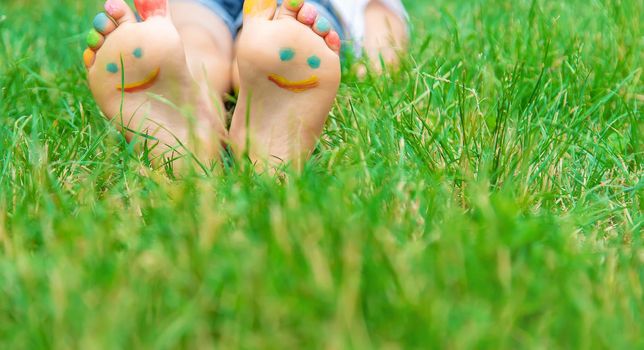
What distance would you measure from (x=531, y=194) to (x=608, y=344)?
0.49m

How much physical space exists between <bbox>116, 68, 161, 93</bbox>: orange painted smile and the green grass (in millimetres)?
83

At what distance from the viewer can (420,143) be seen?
1.51 metres

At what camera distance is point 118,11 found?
4.91ft

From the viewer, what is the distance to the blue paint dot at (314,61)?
1.47 m

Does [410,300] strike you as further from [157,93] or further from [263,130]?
[157,93]

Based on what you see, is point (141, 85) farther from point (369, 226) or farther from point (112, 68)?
point (369, 226)

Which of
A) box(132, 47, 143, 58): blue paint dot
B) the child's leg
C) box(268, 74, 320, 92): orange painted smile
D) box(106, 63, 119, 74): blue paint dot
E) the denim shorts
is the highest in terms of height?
box(132, 47, 143, 58): blue paint dot

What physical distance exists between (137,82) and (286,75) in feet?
0.85

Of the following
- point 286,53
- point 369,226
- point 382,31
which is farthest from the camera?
point 382,31

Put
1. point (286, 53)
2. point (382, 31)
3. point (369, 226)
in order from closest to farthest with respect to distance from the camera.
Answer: point (369, 226) → point (286, 53) → point (382, 31)

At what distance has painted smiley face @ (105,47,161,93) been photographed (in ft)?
4.87

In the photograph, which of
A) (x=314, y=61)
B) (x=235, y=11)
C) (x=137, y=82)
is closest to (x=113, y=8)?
(x=137, y=82)

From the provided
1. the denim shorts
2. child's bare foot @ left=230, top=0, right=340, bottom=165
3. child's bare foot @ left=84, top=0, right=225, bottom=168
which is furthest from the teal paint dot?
the denim shorts

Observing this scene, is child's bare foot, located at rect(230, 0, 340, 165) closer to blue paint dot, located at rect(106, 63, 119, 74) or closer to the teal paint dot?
the teal paint dot
